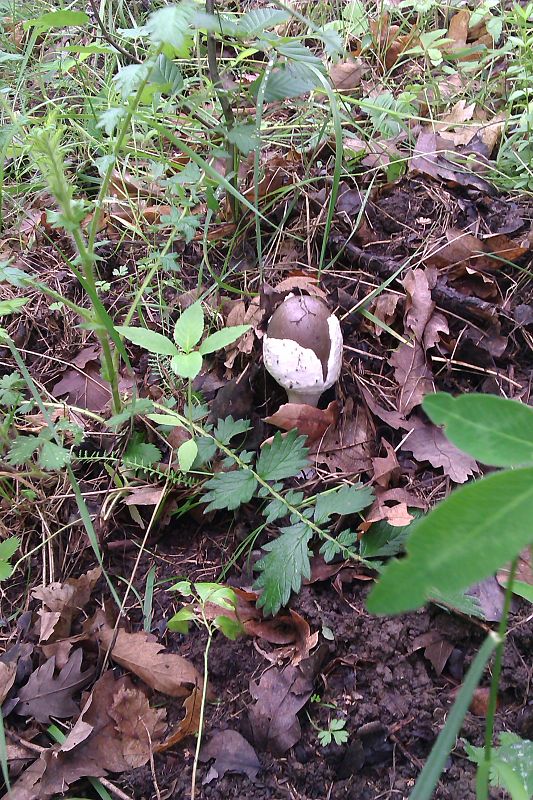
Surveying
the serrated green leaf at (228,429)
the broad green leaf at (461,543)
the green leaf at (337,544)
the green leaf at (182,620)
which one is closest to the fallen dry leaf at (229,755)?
the green leaf at (182,620)

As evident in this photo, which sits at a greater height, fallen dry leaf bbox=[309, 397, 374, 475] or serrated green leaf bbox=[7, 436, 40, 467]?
serrated green leaf bbox=[7, 436, 40, 467]

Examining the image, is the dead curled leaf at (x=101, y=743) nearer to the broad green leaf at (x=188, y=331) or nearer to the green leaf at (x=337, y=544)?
Result: the green leaf at (x=337, y=544)

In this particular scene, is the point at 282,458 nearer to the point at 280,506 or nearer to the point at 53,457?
the point at 280,506

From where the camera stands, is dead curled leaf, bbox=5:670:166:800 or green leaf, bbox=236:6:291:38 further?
green leaf, bbox=236:6:291:38

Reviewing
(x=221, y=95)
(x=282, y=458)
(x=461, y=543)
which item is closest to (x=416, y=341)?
(x=282, y=458)

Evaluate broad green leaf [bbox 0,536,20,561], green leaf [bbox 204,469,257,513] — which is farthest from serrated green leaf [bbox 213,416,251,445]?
broad green leaf [bbox 0,536,20,561]

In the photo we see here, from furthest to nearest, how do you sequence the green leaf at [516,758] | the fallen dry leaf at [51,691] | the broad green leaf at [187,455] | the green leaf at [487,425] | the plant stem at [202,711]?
the broad green leaf at [187,455] < the fallen dry leaf at [51,691] < the plant stem at [202,711] < the green leaf at [516,758] < the green leaf at [487,425]

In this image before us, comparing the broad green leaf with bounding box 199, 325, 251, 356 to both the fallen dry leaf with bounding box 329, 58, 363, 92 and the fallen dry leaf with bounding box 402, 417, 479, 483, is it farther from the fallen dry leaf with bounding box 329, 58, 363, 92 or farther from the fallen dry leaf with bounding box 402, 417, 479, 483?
the fallen dry leaf with bounding box 329, 58, 363, 92

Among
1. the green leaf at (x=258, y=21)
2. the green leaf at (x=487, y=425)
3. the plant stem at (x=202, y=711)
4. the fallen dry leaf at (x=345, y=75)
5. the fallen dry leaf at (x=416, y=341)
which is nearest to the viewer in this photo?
the green leaf at (x=487, y=425)
